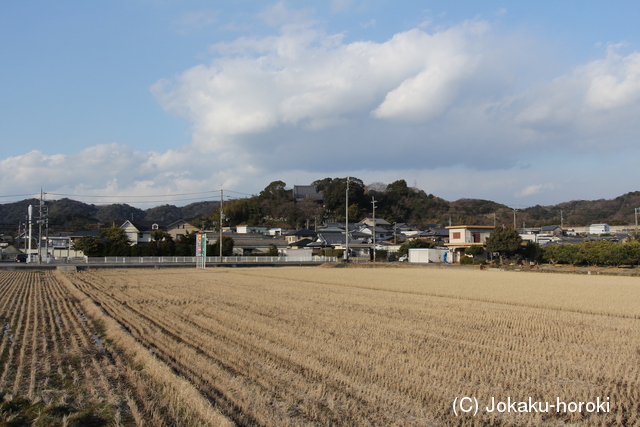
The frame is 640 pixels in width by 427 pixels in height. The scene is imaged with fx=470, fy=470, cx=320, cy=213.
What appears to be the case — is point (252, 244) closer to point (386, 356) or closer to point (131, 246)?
point (131, 246)

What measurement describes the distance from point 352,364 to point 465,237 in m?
44.5

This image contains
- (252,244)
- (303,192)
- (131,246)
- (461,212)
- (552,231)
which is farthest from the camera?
(461,212)

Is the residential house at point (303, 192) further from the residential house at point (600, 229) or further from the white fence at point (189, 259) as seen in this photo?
the residential house at point (600, 229)

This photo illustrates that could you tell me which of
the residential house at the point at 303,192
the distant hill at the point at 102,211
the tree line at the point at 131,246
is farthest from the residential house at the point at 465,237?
the distant hill at the point at 102,211

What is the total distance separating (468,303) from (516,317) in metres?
2.99

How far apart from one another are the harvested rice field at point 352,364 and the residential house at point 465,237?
117 feet

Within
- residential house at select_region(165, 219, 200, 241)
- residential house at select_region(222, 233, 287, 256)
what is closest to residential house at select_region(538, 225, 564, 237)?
residential house at select_region(222, 233, 287, 256)

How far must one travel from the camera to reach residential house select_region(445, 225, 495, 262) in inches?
1925

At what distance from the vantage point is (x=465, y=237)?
49.0m

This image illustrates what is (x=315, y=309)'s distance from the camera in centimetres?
1308

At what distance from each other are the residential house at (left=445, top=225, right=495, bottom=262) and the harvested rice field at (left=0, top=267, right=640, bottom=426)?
35763 millimetres

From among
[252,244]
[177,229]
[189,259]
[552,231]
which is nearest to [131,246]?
[189,259]

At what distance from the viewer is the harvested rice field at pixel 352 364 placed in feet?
16.9

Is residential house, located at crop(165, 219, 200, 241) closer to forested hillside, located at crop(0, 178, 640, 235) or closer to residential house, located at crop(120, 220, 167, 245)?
residential house, located at crop(120, 220, 167, 245)
